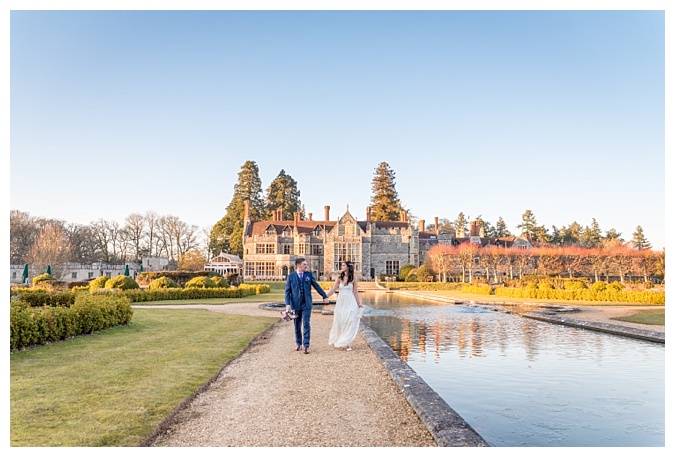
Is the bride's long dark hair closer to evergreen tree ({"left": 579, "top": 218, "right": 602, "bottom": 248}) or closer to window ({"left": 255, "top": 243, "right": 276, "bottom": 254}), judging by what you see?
window ({"left": 255, "top": 243, "right": 276, "bottom": 254})

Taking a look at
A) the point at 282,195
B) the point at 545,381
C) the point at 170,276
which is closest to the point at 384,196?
the point at 282,195

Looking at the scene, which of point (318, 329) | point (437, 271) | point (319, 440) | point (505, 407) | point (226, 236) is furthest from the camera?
point (226, 236)

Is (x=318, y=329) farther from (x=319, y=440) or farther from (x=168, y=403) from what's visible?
(x=319, y=440)

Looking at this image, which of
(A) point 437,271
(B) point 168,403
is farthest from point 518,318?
(A) point 437,271

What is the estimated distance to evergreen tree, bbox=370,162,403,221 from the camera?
7038cm

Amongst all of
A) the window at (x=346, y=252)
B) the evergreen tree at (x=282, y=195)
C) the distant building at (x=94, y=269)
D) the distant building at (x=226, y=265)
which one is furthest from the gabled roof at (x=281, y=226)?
the distant building at (x=94, y=269)

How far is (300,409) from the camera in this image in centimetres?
536

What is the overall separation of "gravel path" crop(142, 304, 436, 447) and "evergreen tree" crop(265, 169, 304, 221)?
59712mm

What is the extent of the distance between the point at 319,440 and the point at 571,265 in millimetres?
49352

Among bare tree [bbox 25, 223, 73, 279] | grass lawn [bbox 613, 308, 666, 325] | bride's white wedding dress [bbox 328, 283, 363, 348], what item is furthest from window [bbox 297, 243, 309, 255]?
bride's white wedding dress [bbox 328, 283, 363, 348]

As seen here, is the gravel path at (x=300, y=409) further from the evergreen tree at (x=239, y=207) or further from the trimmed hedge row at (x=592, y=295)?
the evergreen tree at (x=239, y=207)

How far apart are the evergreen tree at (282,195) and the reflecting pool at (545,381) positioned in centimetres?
5528

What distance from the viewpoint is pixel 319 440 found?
4418 mm
